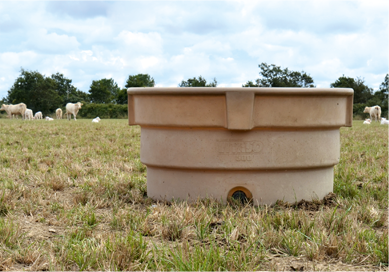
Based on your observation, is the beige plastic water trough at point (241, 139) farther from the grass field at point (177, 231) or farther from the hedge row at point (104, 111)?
the hedge row at point (104, 111)

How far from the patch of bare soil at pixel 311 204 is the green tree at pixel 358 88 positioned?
119 feet

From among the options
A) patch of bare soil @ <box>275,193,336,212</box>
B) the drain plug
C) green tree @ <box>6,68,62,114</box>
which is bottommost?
patch of bare soil @ <box>275,193,336,212</box>

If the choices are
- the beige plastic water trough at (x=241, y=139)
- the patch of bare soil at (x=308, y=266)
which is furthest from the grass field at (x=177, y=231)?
the beige plastic water trough at (x=241, y=139)

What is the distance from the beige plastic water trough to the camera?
7.69 ft

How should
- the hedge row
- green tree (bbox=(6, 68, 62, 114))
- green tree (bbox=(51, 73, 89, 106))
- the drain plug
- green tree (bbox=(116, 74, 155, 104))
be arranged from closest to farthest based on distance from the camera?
1. the drain plug
2. the hedge row
3. green tree (bbox=(6, 68, 62, 114))
4. green tree (bbox=(116, 74, 155, 104))
5. green tree (bbox=(51, 73, 89, 106))

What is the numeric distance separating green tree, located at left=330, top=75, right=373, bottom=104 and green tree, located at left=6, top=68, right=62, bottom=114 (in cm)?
2988

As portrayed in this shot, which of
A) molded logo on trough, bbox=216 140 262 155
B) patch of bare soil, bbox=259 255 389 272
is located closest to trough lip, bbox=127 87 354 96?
molded logo on trough, bbox=216 140 262 155

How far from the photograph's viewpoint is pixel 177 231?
1.88 meters

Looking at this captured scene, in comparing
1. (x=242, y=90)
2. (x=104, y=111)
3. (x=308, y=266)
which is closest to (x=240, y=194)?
(x=242, y=90)

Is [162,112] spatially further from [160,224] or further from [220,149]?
[160,224]

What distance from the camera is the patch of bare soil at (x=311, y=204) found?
2492 millimetres

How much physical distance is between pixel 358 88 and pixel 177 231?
39330 millimetres

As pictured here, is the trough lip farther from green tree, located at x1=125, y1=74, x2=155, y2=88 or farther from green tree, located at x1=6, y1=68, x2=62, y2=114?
green tree, located at x1=125, y1=74, x2=155, y2=88

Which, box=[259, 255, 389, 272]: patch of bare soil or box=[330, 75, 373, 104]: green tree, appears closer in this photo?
box=[259, 255, 389, 272]: patch of bare soil
